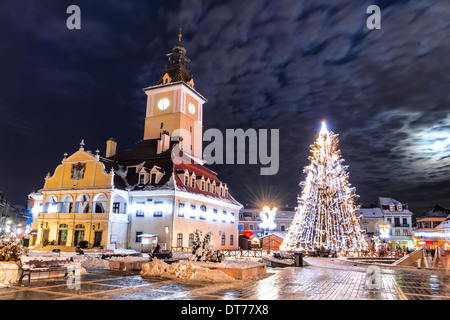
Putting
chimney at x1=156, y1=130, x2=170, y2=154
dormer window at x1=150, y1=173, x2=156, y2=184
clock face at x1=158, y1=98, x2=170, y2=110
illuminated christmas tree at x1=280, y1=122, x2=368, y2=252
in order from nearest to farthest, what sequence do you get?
illuminated christmas tree at x1=280, y1=122, x2=368, y2=252, dormer window at x1=150, y1=173, x2=156, y2=184, chimney at x1=156, y1=130, x2=170, y2=154, clock face at x1=158, y1=98, x2=170, y2=110

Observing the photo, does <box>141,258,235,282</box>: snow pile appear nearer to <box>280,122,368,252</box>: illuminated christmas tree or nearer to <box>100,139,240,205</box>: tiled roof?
<box>280,122,368,252</box>: illuminated christmas tree

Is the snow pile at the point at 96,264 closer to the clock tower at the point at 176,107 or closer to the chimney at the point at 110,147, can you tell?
the chimney at the point at 110,147

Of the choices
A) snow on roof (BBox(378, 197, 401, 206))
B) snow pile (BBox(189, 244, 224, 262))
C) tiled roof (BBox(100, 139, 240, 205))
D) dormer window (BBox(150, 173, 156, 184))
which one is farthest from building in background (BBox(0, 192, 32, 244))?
snow on roof (BBox(378, 197, 401, 206))

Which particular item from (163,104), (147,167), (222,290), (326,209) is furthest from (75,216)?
(222,290)

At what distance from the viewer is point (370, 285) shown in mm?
13609

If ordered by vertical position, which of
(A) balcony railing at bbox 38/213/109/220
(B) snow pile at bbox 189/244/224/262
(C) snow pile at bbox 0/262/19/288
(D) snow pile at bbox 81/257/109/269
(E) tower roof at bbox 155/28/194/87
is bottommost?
(D) snow pile at bbox 81/257/109/269

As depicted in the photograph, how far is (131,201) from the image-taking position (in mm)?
42906

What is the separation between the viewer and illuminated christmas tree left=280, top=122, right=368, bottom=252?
105ft

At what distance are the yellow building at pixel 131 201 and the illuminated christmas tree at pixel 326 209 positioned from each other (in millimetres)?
13668

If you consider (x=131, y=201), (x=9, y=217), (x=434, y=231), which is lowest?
(x=434, y=231)

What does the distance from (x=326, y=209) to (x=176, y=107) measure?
33.2 meters

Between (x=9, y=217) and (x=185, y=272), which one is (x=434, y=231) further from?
(x=9, y=217)

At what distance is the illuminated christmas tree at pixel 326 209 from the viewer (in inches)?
1257
